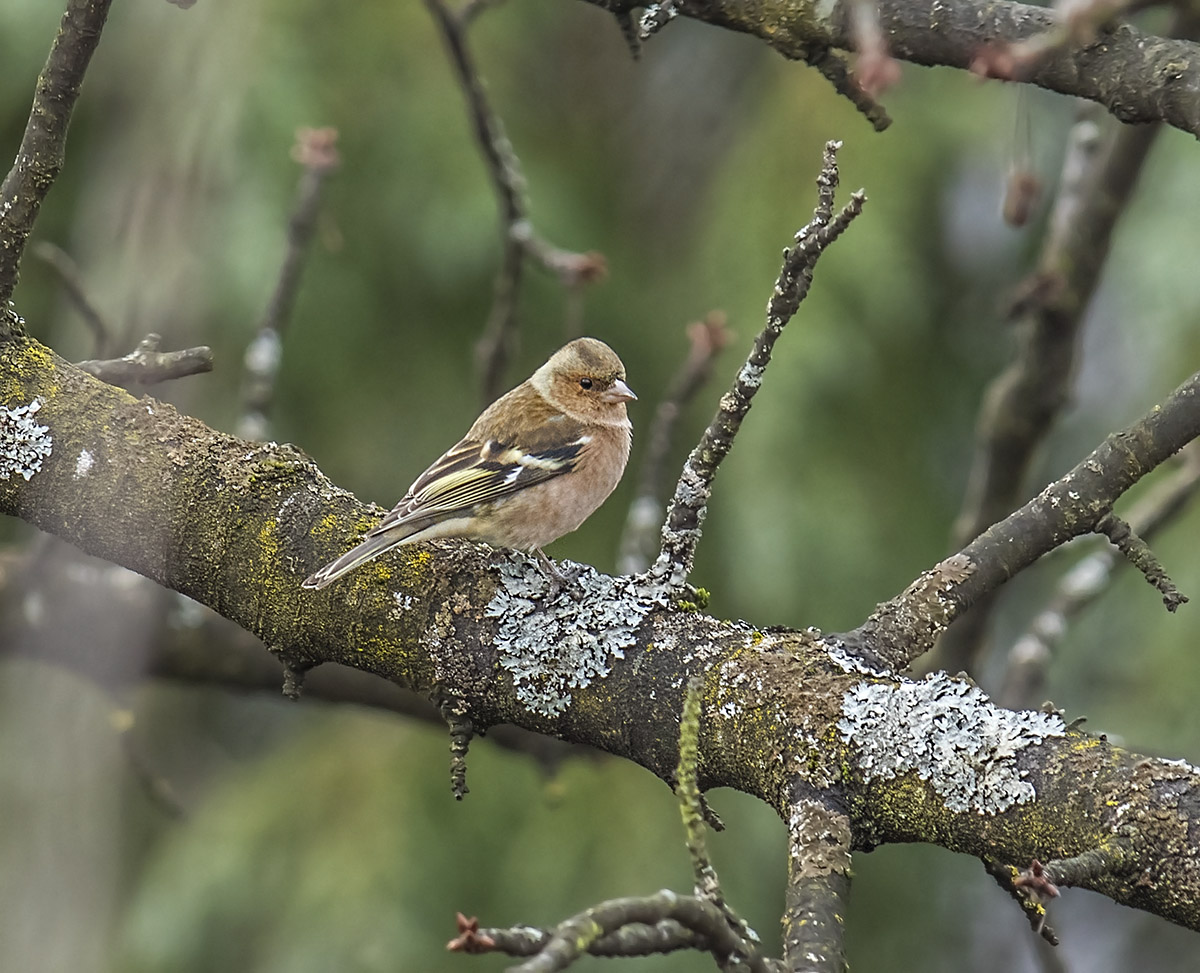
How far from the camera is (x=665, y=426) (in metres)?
4.48

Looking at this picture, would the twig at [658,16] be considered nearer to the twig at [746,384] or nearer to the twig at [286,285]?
the twig at [746,384]

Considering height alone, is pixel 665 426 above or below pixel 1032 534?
below

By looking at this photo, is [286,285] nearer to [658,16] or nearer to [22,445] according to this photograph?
[22,445]

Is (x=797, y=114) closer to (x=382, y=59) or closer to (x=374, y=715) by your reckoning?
(x=382, y=59)

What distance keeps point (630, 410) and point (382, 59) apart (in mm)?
1972

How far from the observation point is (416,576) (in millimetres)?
2695

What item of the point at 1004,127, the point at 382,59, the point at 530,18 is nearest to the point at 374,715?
the point at 382,59

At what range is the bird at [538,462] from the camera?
3.72 metres

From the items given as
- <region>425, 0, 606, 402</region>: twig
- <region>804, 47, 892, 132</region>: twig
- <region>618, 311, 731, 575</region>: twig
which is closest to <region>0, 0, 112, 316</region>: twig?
<region>804, 47, 892, 132</region>: twig

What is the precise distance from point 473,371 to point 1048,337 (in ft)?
9.25

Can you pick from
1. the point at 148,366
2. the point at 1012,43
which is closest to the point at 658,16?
the point at 1012,43

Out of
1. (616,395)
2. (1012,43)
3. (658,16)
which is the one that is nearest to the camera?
(1012,43)

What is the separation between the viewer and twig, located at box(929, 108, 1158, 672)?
399 cm

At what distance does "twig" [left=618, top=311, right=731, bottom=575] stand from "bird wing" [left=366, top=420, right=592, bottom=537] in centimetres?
32
